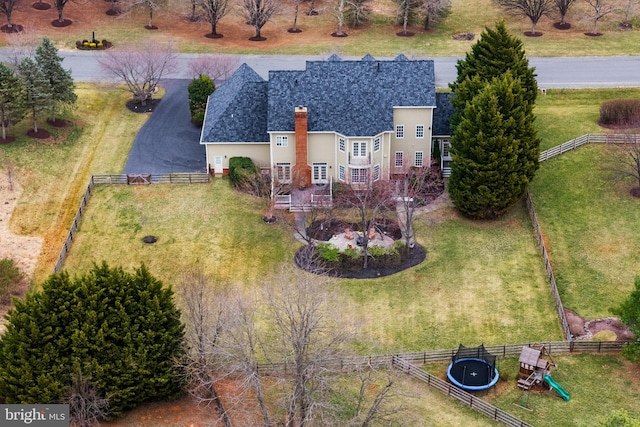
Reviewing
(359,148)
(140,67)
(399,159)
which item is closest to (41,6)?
(140,67)

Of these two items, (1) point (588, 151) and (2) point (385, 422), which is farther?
(1) point (588, 151)

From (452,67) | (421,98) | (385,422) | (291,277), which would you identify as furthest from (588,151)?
(385,422)

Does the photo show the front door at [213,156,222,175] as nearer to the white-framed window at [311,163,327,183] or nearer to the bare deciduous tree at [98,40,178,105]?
the white-framed window at [311,163,327,183]

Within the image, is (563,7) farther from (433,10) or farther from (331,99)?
(331,99)

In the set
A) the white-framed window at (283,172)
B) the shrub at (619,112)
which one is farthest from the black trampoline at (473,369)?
the shrub at (619,112)

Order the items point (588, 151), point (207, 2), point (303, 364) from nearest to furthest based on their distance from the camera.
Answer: point (303, 364)
point (588, 151)
point (207, 2)

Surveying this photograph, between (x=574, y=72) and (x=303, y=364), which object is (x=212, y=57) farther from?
(x=303, y=364)
